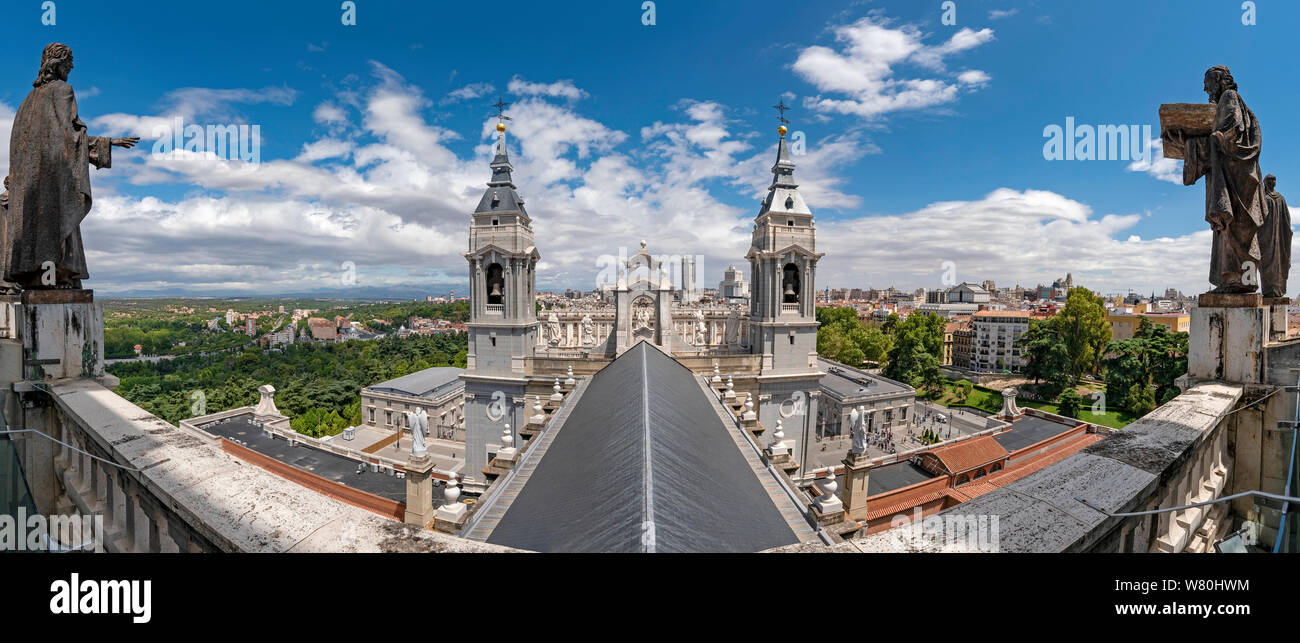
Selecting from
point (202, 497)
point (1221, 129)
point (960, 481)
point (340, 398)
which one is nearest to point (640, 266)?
point (960, 481)

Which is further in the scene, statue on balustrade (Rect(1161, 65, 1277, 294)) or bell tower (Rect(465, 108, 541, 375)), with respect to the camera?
bell tower (Rect(465, 108, 541, 375))

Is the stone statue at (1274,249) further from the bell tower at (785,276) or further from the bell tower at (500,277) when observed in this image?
the bell tower at (500,277)

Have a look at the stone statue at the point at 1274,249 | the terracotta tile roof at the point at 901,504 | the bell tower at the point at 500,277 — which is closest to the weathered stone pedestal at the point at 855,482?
the stone statue at the point at 1274,249

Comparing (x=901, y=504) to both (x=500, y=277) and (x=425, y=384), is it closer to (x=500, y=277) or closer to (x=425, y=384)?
(x=500, y=277)

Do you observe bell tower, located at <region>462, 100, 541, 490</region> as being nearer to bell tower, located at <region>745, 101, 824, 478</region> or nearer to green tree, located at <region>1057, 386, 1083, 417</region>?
bell tower, located at <region>745, 101, 824, 478</region>

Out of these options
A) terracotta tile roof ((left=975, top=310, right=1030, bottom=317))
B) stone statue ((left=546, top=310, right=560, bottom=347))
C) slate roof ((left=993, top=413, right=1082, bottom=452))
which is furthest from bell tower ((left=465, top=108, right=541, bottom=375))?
terracotta tile roof ((left=975, top=310, right=1030, bottom=317))

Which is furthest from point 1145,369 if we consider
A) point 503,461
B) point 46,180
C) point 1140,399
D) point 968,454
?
point 46,180
